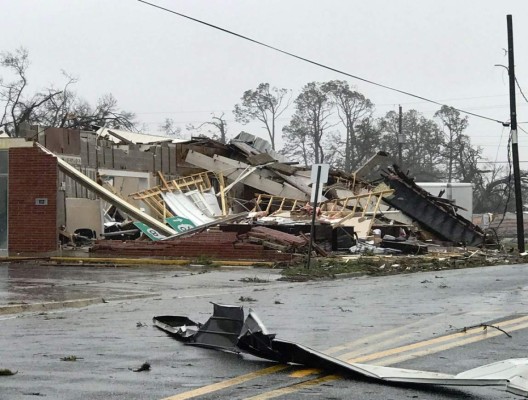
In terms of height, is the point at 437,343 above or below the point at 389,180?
below

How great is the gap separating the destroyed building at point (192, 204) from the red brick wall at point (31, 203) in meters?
0.03

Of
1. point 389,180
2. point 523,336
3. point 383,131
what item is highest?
point 383,131

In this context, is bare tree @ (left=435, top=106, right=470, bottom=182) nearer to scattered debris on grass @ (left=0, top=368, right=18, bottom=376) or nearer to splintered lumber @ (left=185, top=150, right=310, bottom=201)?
splintered lumber @ (left=185, top=150, right=310, bottom=201)

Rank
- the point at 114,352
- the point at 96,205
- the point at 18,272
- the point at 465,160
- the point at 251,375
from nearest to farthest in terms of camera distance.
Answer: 1. the point at 251,375
2. the point at 114,352
3. the point at 18,272
4. the point at 96,205
5. the point at 465,160

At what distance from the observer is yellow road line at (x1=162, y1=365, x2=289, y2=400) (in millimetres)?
6793

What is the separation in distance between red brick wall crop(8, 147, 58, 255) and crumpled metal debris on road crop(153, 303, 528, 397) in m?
16.5

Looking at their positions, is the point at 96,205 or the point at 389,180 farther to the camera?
the point at 389,180

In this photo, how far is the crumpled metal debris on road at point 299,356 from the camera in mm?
6910

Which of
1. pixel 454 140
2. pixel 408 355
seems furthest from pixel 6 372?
pixel 454 140

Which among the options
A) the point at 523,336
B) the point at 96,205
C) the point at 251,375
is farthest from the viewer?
the point at 96,205

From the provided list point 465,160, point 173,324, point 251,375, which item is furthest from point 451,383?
point 465,160

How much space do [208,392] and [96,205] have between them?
2409 cm

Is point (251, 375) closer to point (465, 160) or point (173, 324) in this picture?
point (173, 324)

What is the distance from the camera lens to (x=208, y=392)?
693 centimetres
